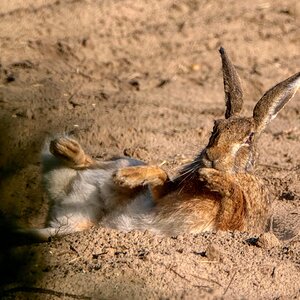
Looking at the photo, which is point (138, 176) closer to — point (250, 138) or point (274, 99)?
point (250, 138)

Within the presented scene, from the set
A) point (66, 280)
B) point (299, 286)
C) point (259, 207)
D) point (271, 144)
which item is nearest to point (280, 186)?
point (271, 144)

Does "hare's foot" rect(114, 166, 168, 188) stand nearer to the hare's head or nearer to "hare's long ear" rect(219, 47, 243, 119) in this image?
the hare's head

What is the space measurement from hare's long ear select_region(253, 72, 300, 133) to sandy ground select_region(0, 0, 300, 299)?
89cm

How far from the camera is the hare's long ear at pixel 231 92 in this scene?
21.1 ft

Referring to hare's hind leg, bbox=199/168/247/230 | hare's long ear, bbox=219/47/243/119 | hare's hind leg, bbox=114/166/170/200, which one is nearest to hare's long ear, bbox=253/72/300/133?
hare's long ear, bbox=219/47/243/119

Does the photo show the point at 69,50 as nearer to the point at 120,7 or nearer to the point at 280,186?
the point at 120,7

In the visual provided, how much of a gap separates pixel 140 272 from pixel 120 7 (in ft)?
18.2

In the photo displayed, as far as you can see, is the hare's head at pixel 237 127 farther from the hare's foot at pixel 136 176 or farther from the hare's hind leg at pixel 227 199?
the hare's foot at pixel 136 176

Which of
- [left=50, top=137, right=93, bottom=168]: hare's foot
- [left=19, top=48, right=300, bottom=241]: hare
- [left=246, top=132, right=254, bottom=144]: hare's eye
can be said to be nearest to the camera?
[left=19, top=48, right=300, bottom=241]: hare

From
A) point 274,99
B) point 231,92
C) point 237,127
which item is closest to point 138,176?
point 237,127

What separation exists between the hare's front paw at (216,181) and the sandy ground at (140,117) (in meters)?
0.36

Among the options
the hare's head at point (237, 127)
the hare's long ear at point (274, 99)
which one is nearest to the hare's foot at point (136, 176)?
the hare's head at point (237, 127)

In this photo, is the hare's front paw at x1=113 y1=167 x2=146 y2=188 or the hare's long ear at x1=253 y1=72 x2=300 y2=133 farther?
the hare's long ear at x1=253 y1=72 x2=300 y2=133

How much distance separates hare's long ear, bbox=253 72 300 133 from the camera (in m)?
6.16
